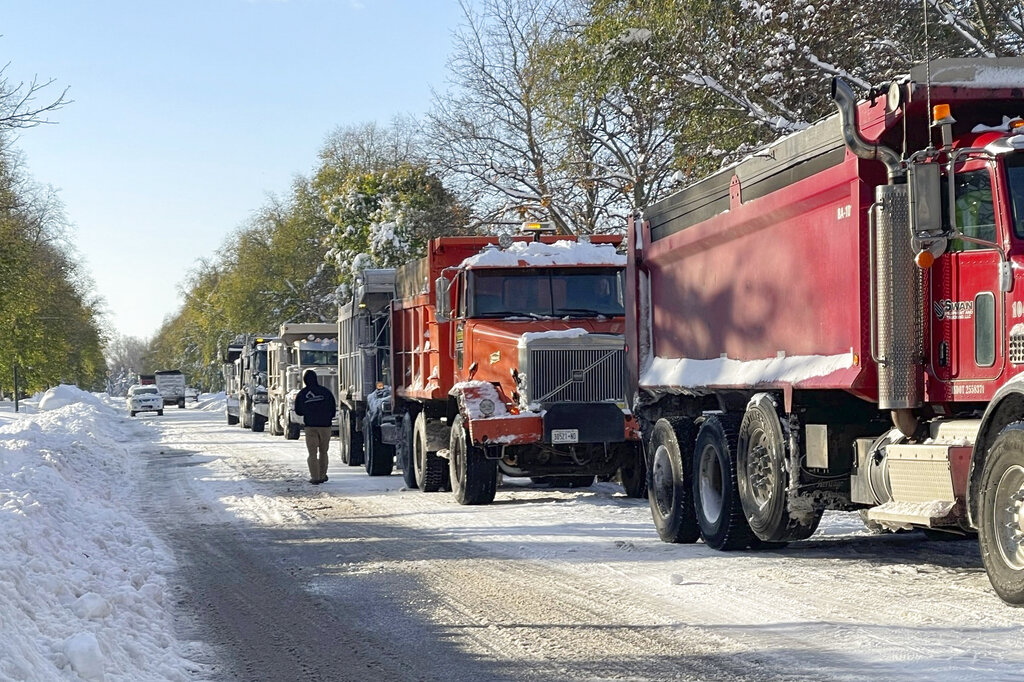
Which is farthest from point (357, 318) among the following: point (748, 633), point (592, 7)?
point (748, 633)

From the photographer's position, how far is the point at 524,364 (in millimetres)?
16406

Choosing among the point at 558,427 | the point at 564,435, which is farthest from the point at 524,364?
the point at 564,435

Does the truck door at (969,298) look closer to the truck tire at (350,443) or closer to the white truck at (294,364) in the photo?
the truck tire at (350,443)

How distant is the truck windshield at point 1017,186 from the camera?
834cm

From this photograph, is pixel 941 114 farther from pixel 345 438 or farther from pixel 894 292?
pixel 345 438

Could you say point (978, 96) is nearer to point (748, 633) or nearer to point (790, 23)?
point (748, 633)

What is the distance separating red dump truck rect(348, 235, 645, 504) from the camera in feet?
53.4

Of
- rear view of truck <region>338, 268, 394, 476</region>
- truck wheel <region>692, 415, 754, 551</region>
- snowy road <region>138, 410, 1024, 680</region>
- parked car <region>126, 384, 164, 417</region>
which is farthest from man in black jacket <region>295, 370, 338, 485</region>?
parked car <region>126, 384, 164, 417</region>

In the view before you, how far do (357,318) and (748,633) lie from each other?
17.5 meters

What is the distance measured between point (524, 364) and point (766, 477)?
5.80m

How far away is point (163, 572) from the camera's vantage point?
11.2m

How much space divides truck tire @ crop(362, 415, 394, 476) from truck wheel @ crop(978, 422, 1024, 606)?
1555 centimetres

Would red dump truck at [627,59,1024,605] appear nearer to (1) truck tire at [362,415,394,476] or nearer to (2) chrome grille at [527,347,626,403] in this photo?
(2) chrome grille at [527,347,626,403]

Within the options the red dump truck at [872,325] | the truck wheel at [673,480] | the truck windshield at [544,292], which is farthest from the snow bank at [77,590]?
the truck windshield at [544,292]
